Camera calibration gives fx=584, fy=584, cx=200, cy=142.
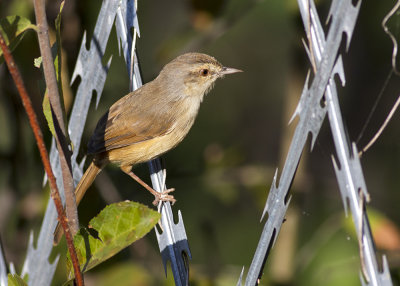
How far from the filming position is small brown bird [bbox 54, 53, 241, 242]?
3.29 meters

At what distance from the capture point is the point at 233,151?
369 centimetres

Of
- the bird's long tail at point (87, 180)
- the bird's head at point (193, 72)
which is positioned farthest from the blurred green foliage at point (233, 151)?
the bird's long tail at point (87, 180)

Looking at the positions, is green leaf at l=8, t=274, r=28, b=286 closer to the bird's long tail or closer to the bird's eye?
the bird's long tail

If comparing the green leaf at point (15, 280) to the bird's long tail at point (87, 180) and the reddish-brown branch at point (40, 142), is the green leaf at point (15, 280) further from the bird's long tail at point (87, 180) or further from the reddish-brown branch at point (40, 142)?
the bird's long tail at point (87, 180)

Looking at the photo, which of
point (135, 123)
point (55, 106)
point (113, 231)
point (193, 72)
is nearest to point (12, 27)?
point (55, 106)

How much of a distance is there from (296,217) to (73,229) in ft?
7.59

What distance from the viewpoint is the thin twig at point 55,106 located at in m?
1.29

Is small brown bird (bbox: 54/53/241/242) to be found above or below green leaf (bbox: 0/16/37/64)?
below

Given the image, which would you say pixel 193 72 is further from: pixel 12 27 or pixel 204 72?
pixel 12 27

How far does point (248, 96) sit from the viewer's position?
649cm

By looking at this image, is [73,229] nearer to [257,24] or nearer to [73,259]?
[73,259]

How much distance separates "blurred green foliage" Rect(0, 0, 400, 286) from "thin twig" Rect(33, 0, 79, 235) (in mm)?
208

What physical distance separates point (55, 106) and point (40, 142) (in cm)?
14

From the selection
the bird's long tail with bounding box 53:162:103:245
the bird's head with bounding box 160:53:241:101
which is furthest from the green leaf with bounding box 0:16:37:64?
the bird's head with bounding box 160:53:241:101
